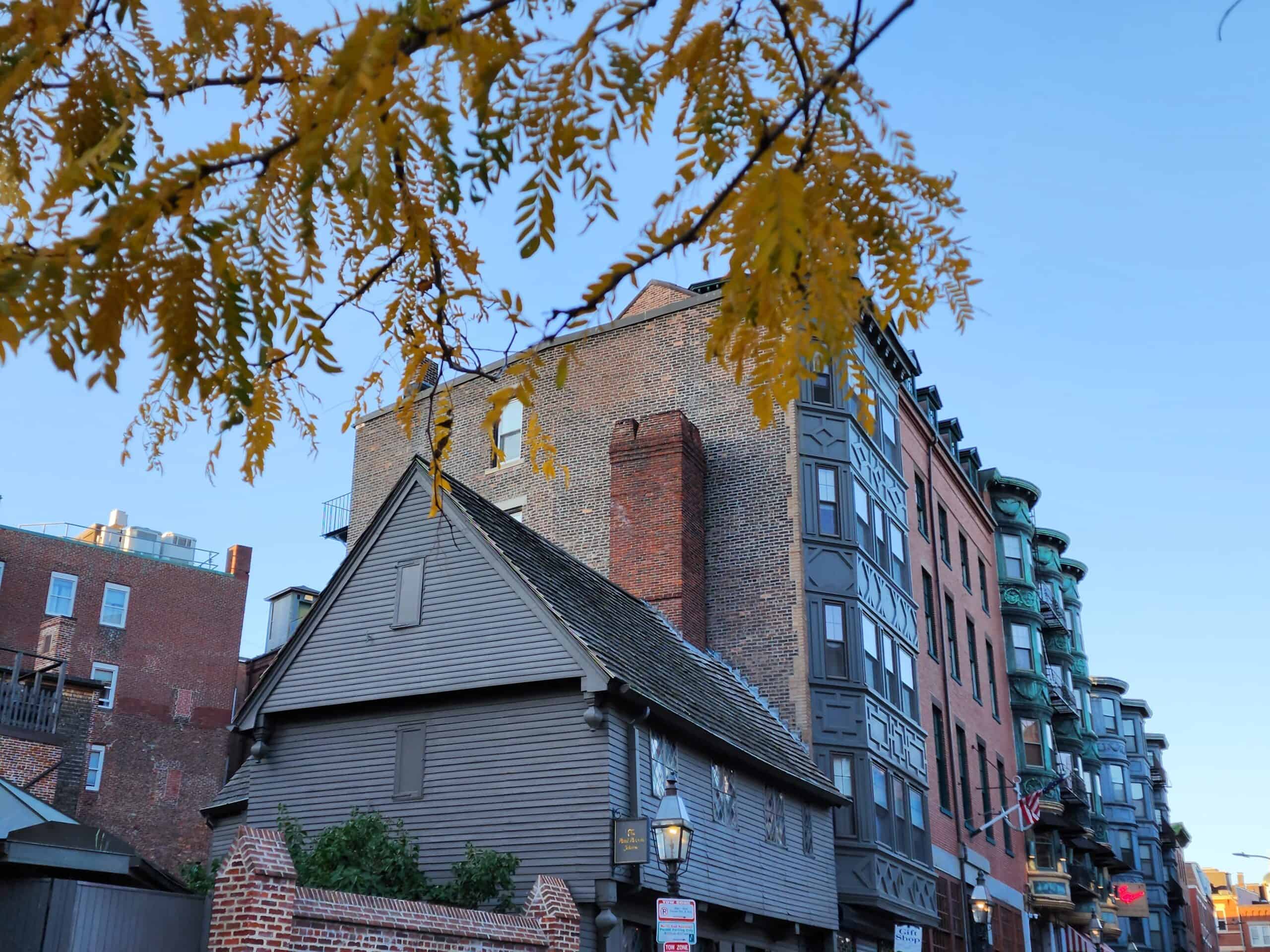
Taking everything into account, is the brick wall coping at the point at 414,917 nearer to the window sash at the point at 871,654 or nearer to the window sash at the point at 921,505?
the window sash at the point at 871,654

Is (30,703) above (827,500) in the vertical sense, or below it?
below

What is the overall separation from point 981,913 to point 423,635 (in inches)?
648

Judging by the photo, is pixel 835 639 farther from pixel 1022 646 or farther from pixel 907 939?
pixel 1022 646

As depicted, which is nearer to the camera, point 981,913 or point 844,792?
point 844,792

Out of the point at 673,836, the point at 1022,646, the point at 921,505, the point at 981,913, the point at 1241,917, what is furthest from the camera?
the point at 1241,917

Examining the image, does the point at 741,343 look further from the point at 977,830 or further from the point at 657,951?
the point at 977,830

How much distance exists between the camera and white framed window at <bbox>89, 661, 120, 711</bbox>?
50.0m

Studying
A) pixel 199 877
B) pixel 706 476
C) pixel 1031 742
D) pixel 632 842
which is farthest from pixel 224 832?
pixel 1031 742

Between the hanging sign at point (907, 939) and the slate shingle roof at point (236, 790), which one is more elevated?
the slate shingle roof at point (236, 790)


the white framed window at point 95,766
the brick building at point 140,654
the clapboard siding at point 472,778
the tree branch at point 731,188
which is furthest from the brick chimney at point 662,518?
the white framed window at point 95,766

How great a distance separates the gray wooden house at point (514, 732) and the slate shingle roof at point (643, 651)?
0.26 ft

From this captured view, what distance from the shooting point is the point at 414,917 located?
1464cm

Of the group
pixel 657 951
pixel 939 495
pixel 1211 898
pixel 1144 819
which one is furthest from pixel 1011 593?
pixel 1211 898

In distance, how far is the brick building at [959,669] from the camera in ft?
107
